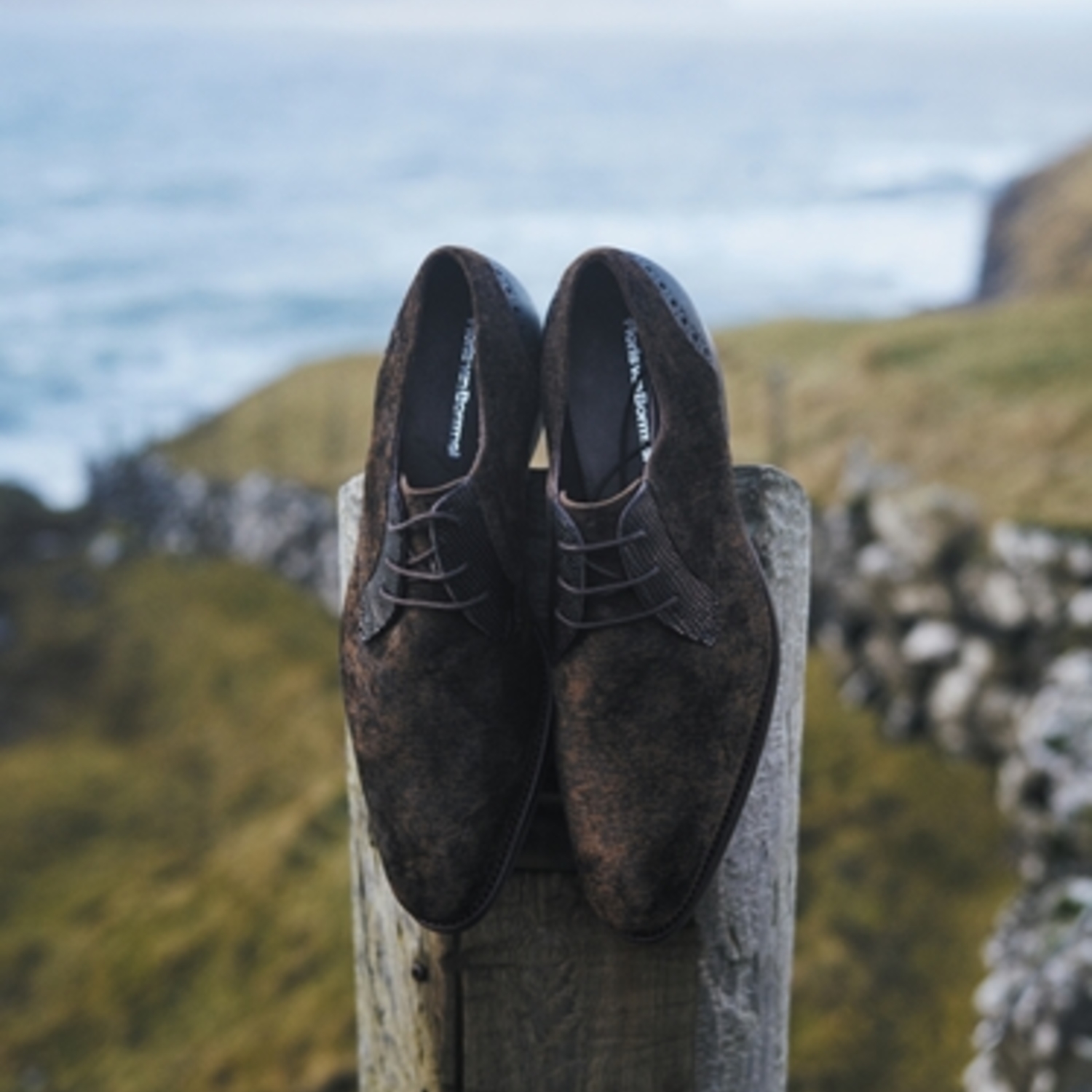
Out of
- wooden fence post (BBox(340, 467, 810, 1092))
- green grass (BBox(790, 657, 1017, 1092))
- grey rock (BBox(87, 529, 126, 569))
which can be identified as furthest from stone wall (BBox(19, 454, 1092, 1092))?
grey rock (BBox(87, 529, 126, 569))

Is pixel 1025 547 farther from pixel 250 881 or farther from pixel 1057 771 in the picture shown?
pixel 250 881

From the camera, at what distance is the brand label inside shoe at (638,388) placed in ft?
5.54

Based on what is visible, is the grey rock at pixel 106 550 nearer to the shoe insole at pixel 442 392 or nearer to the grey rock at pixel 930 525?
the grey rock at pixel 930 525

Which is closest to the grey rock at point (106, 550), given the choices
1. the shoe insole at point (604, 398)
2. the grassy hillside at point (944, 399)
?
the grassy hillside at point (944, 399)

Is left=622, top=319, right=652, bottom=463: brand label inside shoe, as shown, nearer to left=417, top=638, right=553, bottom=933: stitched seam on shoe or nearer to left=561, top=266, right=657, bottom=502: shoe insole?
left=561, top=266, right=657, bottom=502: shoe insole

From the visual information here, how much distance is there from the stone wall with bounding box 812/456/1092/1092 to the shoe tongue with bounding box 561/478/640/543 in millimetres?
3404

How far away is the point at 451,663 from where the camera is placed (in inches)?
60.2

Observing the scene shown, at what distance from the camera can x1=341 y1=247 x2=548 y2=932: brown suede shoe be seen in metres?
1.51

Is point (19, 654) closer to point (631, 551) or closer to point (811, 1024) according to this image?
point (811, 1024)

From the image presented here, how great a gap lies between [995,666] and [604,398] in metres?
6.09

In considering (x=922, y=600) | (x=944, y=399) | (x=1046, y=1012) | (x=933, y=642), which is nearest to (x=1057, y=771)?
(x=933, y=642)

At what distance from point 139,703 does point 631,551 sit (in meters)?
12.8

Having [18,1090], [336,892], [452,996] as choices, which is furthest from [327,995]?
[452,996]

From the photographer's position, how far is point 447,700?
5.00ft
